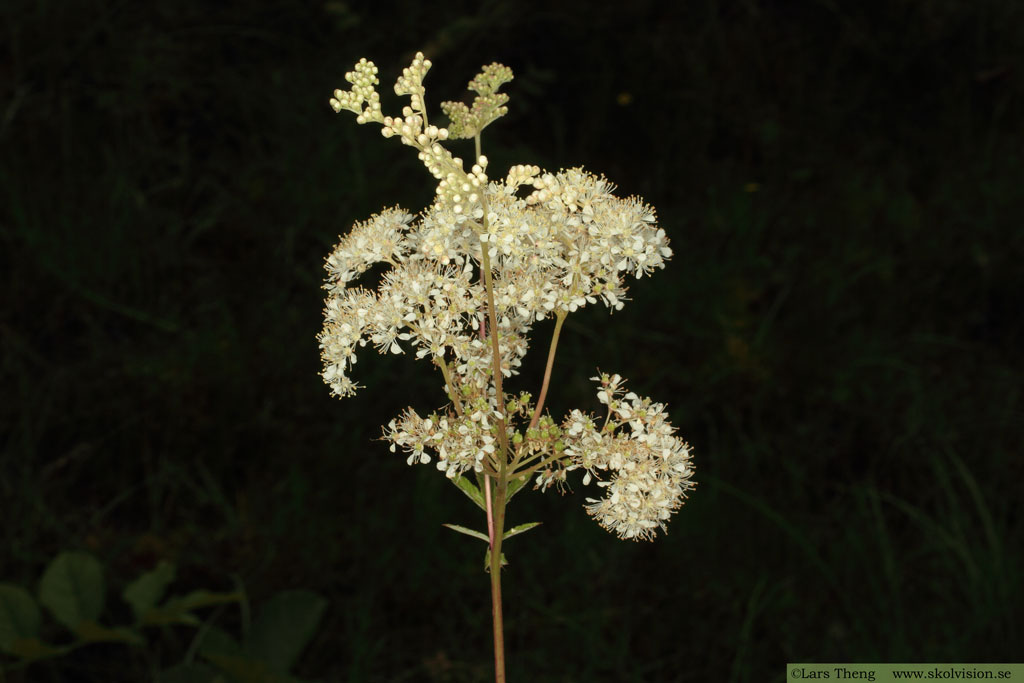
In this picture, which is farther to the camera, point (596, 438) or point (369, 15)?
point (369, 15)

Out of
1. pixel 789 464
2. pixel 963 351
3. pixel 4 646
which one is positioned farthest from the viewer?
pixel 963 351

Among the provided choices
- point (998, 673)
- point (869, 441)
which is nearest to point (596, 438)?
point (998, 673)

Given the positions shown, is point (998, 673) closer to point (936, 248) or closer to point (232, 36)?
point (936, 248)

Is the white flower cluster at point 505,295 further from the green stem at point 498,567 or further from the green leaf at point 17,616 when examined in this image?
the green leaf at point 17,616

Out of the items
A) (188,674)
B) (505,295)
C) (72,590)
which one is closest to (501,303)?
(505,295)

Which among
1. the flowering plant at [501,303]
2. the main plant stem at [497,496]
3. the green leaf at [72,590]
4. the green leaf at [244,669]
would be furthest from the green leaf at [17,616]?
the main plant stem at [497,496]

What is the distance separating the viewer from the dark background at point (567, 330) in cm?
282

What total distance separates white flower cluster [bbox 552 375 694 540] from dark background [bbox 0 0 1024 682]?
1.59 meters

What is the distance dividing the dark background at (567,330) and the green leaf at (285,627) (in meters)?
0.38

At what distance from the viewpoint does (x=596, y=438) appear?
1.18 m

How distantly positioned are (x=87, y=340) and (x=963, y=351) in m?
3.49

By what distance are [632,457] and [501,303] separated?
281 mm

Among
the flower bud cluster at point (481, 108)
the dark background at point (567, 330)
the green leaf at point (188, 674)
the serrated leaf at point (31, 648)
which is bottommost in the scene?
the green leaf at point (188, 674)

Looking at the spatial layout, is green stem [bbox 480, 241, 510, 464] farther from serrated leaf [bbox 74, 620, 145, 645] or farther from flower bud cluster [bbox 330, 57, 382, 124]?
serrated leaf [bbox 74, 620, 145, 645]
